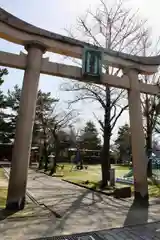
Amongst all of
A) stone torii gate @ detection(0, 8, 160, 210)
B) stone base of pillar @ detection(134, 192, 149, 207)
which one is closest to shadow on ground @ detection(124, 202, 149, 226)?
stone base of pillar @ detection(134, 192, 149, 207)

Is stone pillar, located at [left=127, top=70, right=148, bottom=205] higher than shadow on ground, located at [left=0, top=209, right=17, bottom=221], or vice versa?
stone pillar, located at [left=127, top=70, right=148, bottom=205]

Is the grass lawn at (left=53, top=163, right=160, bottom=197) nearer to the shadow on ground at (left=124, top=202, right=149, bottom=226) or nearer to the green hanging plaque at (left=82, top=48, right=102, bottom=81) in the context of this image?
the shadow on ground at (left=124, top=202, right=149, bottom=226)

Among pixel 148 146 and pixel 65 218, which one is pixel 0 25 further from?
pixel 148 146

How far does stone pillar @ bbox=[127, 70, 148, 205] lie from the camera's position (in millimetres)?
7387

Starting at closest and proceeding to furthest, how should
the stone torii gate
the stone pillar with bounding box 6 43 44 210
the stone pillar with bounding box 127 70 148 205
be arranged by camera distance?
the stone pillar with bounding box 6 43 44 210 → the stone torii gate → the stone pillar with bounding box 127 70 148 205

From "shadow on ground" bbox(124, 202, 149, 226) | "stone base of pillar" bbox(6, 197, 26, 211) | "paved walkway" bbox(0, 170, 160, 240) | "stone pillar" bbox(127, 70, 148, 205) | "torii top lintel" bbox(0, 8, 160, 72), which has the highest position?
"torii top lintel" bbox(0, 8, 160, 72)

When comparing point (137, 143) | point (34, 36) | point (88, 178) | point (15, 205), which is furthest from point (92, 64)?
point (88, 178)

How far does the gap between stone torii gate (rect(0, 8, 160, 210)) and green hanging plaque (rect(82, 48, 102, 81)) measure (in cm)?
17

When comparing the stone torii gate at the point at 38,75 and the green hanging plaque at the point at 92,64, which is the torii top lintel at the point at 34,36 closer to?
the stone torii gate at the point at 38,75

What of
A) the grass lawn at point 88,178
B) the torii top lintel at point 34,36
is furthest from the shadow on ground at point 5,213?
the grass lawn at point 88,178

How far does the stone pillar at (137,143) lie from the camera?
7.39 meters

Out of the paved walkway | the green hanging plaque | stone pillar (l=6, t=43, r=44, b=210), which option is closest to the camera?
the paved walkway

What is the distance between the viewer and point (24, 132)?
20.1 ft

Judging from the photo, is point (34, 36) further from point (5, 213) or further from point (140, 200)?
point (140, 200)
